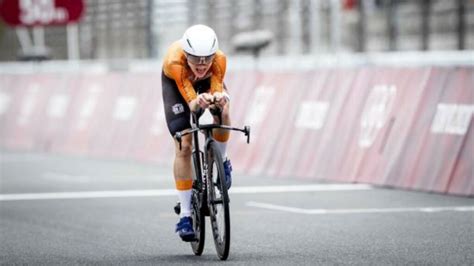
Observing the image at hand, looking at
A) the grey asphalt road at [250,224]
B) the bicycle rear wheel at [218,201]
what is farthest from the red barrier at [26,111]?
the bicycle rear wheel at [218,201]

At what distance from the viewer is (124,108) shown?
2241 cm

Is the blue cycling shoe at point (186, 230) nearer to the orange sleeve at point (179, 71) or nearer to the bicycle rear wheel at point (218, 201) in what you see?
the bicycle rear wheel at point (218, 201)

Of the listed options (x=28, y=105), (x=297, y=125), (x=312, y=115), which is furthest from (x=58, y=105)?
(x=312, y=115)

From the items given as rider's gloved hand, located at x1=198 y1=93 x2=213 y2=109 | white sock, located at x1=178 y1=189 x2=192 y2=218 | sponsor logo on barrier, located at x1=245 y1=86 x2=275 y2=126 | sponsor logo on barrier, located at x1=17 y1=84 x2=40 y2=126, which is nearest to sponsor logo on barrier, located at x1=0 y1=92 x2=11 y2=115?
sponsor logo on barrier, located at x1=17 y1=84 x2=40 y2=126

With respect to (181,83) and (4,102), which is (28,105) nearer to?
(4,102)

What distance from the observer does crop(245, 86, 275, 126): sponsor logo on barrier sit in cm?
1833

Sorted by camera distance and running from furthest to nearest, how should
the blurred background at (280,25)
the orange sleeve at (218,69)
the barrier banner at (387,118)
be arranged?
the blurred background at (280,25)
the barrier banner at (387,118)
the orange sleeve at (218,69)

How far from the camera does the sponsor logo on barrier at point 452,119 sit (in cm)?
1420

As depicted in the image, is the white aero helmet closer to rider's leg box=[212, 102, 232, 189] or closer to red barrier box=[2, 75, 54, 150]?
rider's leg box=[212, 102, 232, 189]

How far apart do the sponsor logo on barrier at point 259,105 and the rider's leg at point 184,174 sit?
7824mm

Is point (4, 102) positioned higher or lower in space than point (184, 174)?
lower

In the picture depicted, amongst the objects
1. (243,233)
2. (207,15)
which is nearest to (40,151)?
(207,15)

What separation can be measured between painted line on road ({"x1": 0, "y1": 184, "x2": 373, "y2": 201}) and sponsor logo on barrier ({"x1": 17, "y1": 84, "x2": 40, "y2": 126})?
9.78 meters

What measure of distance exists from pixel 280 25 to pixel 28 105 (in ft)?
16.6
